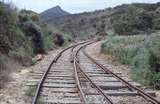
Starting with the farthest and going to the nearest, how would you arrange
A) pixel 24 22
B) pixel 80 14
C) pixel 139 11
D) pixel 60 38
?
pixel 80 14
pixel 139 11
pixel 60 38
pixel 24 22

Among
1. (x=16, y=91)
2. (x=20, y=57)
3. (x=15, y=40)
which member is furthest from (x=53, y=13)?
(x=16, y=91)

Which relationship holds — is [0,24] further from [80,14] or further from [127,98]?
[80,14]

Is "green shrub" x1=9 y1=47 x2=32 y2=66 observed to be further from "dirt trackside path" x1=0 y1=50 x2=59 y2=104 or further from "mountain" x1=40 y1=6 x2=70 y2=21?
"mountain" x1=40 y1=6 x2=70 y2=21

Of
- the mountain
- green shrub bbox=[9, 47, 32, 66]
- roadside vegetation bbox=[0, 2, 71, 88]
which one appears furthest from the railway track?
the mountain

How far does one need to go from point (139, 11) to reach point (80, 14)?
217 feet

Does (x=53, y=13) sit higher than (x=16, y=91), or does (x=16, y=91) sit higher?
(x=53, y=13)

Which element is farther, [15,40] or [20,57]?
[15,40]

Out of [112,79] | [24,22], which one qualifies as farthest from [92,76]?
[24,22]

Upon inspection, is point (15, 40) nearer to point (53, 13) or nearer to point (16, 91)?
point (16, 91)

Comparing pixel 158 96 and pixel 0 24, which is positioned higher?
pixel 0 24

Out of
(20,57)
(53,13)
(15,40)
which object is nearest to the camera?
(20,57)

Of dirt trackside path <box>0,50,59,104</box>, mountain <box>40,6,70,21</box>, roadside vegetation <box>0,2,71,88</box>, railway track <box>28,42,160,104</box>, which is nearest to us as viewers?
railway track <box>28,42,160,104</box>

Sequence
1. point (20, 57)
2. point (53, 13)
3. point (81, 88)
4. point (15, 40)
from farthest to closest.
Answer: point (53, 13) → point (15, 40) → point (20, 57) → point (81, 88)

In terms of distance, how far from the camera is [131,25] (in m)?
53.2
